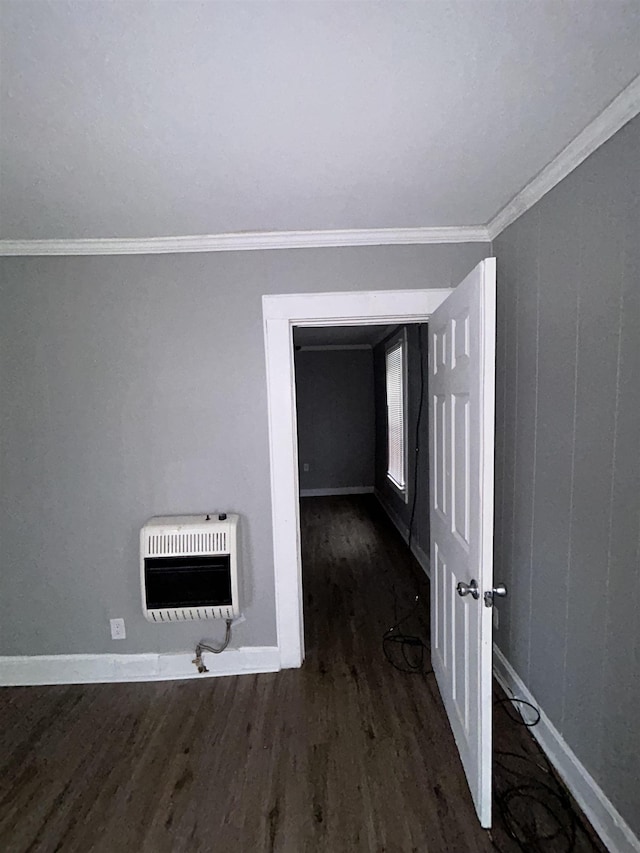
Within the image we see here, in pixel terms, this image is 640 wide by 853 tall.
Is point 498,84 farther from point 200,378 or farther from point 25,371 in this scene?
point 25,371

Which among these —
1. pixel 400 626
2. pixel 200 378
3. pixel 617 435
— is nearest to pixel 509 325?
pixel 617 435

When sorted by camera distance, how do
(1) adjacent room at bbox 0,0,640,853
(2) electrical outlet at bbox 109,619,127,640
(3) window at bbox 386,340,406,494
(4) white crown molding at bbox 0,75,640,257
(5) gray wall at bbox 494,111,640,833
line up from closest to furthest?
(1) adjacent room at bbox 0,0,640,853, (5) gray wall at bbox 494,111,640,833, (4) white crown molding at bbox 0,75,640,257, (2) electrical outlet at bbox 109,619,127,640, (3) window at bbox 386,340,406,494

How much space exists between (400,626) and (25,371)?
2.60m

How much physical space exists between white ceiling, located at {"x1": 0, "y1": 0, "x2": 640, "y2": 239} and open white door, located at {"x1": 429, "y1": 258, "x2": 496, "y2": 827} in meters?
0.44

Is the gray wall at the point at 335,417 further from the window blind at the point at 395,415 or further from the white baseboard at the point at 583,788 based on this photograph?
the white baseboard at the point at 583,788

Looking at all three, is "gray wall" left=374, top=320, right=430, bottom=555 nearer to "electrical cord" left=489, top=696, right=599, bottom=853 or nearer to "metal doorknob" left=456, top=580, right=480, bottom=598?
"metal doorknob" left=456, top=580, right=480, bottom=598

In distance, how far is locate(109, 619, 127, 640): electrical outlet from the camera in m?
2.19

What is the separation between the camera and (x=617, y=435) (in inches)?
48.9

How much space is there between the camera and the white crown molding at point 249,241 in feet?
6.59

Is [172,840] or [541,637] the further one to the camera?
[541,637]

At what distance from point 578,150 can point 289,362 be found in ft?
4.52

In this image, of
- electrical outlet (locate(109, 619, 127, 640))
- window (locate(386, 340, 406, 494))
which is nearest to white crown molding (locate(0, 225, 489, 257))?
electrical outlet (locate(109, 619, 127, 640))

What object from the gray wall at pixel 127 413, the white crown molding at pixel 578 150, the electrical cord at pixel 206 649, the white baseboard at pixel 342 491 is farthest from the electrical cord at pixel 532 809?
the white baseboard at pixel 342 491

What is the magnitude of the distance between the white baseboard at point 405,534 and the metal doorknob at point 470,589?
1447 millimetres
